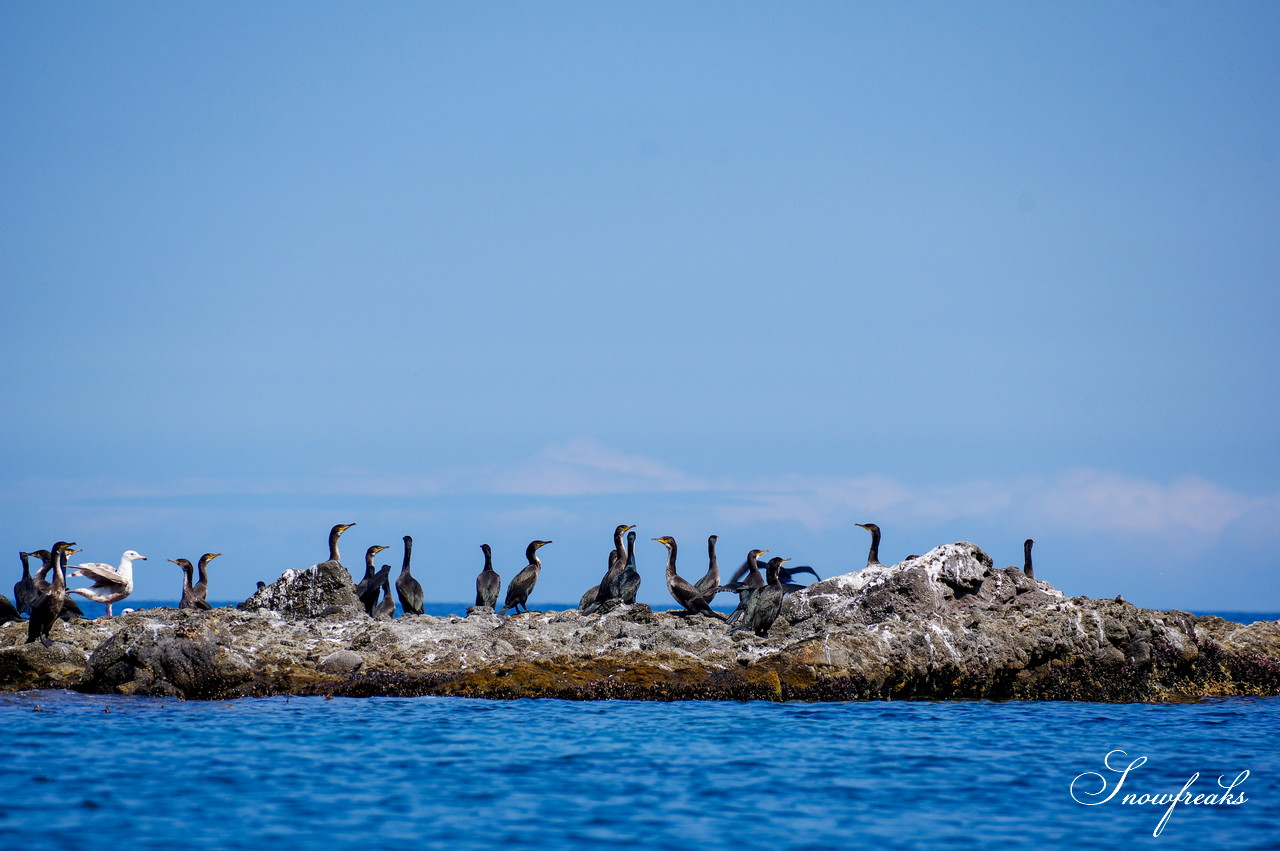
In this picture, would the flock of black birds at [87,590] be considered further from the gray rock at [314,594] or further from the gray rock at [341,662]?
the gray rock at [341,662]

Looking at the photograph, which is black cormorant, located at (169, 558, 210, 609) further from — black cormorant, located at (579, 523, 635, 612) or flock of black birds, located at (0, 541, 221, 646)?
black cormorant, located at (579, 523, 635, 612)

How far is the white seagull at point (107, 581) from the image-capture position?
2897 cm

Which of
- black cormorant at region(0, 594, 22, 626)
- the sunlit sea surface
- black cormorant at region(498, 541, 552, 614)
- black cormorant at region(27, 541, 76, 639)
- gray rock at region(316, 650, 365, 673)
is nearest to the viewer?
the sunlit sea surface

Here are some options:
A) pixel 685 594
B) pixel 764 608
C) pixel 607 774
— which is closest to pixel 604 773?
pixel 607 774

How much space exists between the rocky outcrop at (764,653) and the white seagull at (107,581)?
16.6 feet

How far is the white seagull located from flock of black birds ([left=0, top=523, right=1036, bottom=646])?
1.62 feet

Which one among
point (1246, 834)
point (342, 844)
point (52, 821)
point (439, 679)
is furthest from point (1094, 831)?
point (439, 679)

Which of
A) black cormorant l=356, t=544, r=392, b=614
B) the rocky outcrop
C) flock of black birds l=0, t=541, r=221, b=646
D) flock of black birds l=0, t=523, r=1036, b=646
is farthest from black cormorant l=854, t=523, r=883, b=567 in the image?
flock of black birds l=0, t=541, r=221, b=646

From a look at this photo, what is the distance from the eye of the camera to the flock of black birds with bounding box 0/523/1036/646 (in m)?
22.1

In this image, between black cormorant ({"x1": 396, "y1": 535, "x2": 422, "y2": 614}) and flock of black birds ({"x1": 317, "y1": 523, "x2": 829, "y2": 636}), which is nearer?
flock of black birds ({"x1": 317, "y1": 523, "x2": 829, "y2": 636})

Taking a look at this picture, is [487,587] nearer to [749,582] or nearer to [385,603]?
[385,603]

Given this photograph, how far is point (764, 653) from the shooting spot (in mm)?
20453

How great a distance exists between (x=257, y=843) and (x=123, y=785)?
3.08 metres

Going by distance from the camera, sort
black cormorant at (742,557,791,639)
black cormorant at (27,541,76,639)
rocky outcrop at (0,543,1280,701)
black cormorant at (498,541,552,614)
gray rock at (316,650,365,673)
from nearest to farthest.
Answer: rocky outcrop at (0,543,1280,701) < gray rock at (316,650,365,673) < black cormorant at (27,541,76,639) < black cormorant at (742,557,791,639) < black cormorant at (498,541,552,614)
